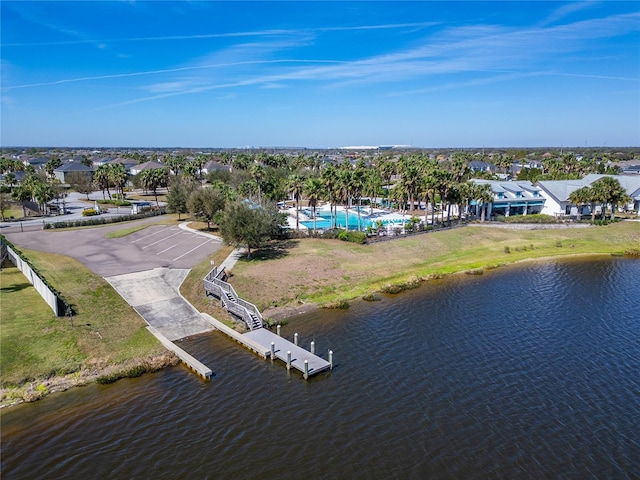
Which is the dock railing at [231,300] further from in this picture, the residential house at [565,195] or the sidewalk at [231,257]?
the residential house at [565,195]

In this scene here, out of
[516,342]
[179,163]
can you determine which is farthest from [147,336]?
[179,163]

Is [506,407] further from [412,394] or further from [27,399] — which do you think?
[27,399]

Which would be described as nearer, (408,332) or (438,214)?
(408,332)

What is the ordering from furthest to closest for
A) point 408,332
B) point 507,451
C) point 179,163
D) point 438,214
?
point 179,163 < point 438,214 < point 408,332 < point 507,451

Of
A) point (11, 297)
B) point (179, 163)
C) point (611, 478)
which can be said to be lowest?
point (611, 478)

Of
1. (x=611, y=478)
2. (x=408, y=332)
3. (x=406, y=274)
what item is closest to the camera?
(x=611, y=478)

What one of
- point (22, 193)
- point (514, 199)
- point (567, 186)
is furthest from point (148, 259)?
point (567, 186)

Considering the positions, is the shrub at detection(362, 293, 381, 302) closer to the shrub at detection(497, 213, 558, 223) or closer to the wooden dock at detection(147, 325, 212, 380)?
the wooden dock at detection(147, 325, 212, 380)

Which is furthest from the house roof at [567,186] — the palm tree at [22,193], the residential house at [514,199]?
the palm tree at [22,193]
